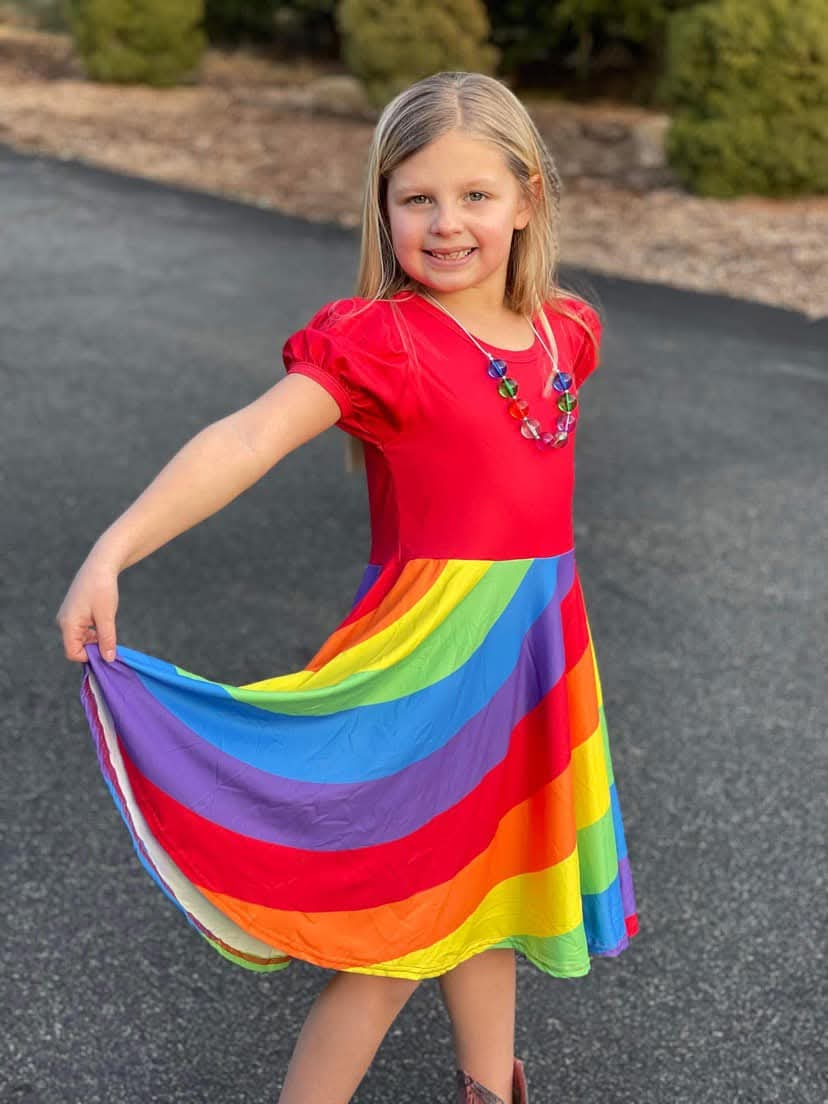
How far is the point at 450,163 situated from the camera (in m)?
1.94

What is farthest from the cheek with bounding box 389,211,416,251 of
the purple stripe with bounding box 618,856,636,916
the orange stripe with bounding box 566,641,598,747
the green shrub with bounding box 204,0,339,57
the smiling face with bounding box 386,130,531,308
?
the green shrub with bounding box 204,0,339,57

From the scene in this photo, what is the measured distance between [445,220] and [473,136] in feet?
0.42

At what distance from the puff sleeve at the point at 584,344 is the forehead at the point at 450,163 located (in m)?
0.34

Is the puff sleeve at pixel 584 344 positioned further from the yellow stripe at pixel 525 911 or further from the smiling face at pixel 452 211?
the yellow stripe at pixel 525 911

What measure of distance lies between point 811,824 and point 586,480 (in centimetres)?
237

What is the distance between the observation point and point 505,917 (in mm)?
2107

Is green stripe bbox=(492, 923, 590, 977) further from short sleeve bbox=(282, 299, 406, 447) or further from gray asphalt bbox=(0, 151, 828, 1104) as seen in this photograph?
short sleeve bbox=(282, 299, 406, 447)

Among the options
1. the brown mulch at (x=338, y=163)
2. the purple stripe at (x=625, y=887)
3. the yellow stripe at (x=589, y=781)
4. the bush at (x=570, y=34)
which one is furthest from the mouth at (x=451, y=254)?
the bush at (x=570, y=34)

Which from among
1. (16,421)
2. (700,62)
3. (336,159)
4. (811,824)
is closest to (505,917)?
(811,824)

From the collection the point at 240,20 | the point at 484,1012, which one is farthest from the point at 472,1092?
the point at 240,20

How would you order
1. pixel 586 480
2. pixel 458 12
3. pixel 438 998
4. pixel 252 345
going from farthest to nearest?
1. pixel 458 12
2. pixel 252 345
3. pixel 586 480
4. pixel 438 998

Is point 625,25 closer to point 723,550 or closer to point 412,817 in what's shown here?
point 723,550

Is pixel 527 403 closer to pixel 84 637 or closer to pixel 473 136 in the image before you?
pixel 473 136

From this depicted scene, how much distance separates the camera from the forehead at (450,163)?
1.93m
